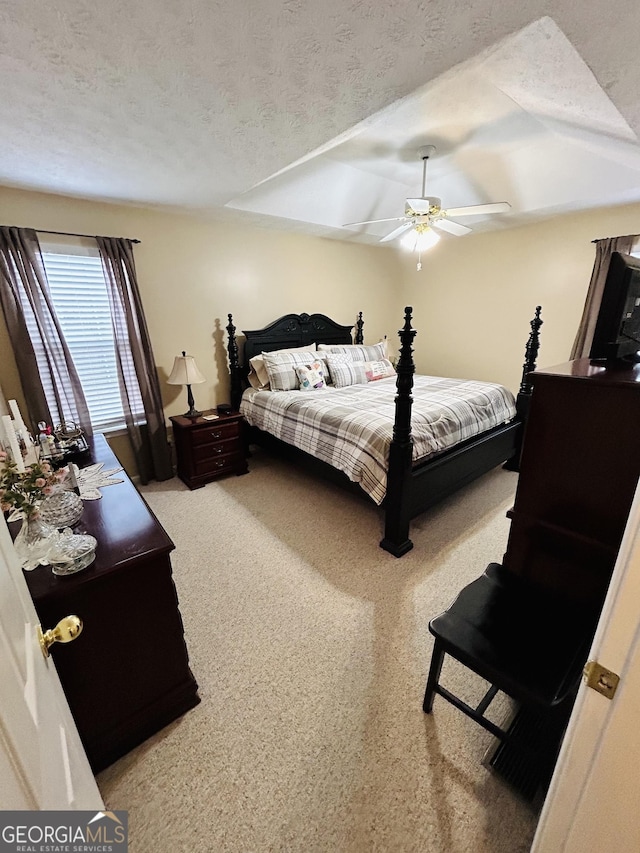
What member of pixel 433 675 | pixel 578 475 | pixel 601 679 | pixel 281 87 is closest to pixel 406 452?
pixel 578 475

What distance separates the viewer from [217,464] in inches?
130

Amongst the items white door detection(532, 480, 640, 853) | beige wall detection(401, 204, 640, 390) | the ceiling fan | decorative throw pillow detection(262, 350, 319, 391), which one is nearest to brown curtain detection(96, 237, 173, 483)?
decorative throw pillow detection(262, 350, 319, 391)

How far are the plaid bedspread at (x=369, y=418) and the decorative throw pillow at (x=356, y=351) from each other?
0.59m

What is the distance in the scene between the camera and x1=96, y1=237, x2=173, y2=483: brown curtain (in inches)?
112

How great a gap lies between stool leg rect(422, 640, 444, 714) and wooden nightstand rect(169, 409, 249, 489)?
2470 mm

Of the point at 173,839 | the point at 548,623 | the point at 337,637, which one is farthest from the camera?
the point at 337,637

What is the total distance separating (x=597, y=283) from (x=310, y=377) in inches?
115

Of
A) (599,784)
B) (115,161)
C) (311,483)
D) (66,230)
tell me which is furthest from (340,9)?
(311,483)

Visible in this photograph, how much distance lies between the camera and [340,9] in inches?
41.7

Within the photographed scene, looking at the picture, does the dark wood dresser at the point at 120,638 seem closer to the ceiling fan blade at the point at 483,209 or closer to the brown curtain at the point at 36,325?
the brown curtain at the point at 36,325

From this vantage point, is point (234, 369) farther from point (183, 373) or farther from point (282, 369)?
point (183, 373)

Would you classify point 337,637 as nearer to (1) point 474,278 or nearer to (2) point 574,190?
(2) point 574,190

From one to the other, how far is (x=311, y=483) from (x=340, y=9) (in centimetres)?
286

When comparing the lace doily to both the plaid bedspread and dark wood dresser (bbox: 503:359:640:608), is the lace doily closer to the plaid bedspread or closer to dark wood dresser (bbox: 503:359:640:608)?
the plaid bedspread
